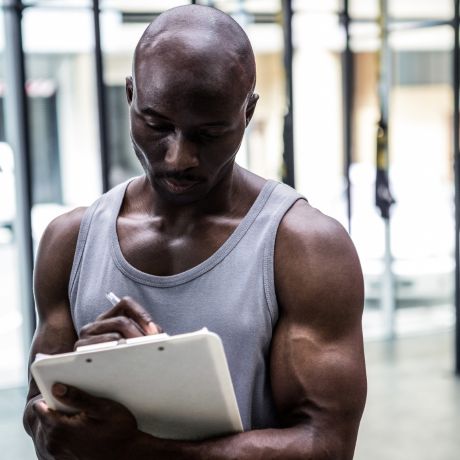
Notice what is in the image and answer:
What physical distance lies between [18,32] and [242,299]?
273 cm

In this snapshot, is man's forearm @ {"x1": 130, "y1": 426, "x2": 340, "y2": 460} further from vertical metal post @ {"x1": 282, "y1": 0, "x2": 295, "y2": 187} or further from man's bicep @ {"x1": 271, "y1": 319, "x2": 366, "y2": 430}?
vertical metal post @ {"x1": 282, "y1": 0, "x2": 295, "y2": 187}

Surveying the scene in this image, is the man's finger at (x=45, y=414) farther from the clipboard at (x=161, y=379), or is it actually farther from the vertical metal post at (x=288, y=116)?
the vertical metal post at (x=288, y=116)

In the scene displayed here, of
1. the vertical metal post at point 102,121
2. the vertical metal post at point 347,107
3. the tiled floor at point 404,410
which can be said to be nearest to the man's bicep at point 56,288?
the vertical metal post at point 102,121

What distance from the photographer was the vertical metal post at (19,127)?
3.52 metres

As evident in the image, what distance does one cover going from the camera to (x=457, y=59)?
4.07 meters

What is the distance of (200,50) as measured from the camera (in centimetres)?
101

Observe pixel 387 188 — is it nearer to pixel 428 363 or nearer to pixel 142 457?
pixel 428 363

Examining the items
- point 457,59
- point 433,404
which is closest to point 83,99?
point 457,59

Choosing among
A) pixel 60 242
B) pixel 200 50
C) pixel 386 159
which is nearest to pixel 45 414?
pixel 60 242

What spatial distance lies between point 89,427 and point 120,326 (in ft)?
0.43

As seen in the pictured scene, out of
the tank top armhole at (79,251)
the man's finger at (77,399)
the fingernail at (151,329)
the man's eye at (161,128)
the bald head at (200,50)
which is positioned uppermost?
the bald head at (200,50)

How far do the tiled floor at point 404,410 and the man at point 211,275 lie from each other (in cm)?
237

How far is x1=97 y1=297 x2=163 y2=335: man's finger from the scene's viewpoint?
0.96m

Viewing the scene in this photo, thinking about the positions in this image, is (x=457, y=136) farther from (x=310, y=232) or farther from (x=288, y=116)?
(x=310, y=232)
